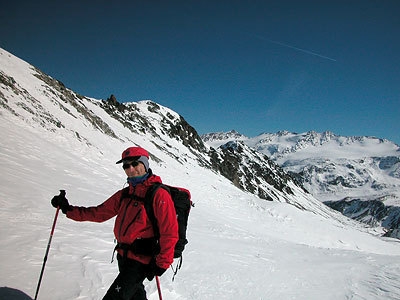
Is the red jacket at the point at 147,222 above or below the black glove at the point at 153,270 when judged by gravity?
above

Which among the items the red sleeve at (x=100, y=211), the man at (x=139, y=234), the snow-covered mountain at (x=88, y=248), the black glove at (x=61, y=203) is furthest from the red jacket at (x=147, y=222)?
the snow-covered mountain at (x=88, y=248)

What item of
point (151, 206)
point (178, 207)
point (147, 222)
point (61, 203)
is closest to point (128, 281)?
point (147, 222)

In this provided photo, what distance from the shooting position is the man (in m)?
3.53

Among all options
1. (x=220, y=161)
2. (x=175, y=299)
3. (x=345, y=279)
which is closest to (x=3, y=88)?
(x=175, y=299)

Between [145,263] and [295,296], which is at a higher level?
[145,263]

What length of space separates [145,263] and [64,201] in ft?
5.59

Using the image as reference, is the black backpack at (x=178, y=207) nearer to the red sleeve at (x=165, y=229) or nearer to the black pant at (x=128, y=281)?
the red sleeve at (x=165, y=229)

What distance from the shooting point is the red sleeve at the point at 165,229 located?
3.50 metres

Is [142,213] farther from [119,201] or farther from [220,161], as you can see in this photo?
[220,161]

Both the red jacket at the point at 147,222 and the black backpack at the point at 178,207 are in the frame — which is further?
the black backpack at the point at 178,207

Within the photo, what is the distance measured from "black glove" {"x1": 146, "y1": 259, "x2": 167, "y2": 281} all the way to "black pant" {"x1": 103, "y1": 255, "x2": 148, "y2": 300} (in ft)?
0.30

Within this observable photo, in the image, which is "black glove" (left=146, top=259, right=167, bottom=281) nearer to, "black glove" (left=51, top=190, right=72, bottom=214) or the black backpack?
the black backpack

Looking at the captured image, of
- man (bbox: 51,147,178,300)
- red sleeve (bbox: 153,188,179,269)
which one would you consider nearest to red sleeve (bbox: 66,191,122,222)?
man (bbox: 51,147,178,300)

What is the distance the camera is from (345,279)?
33.2 ft
